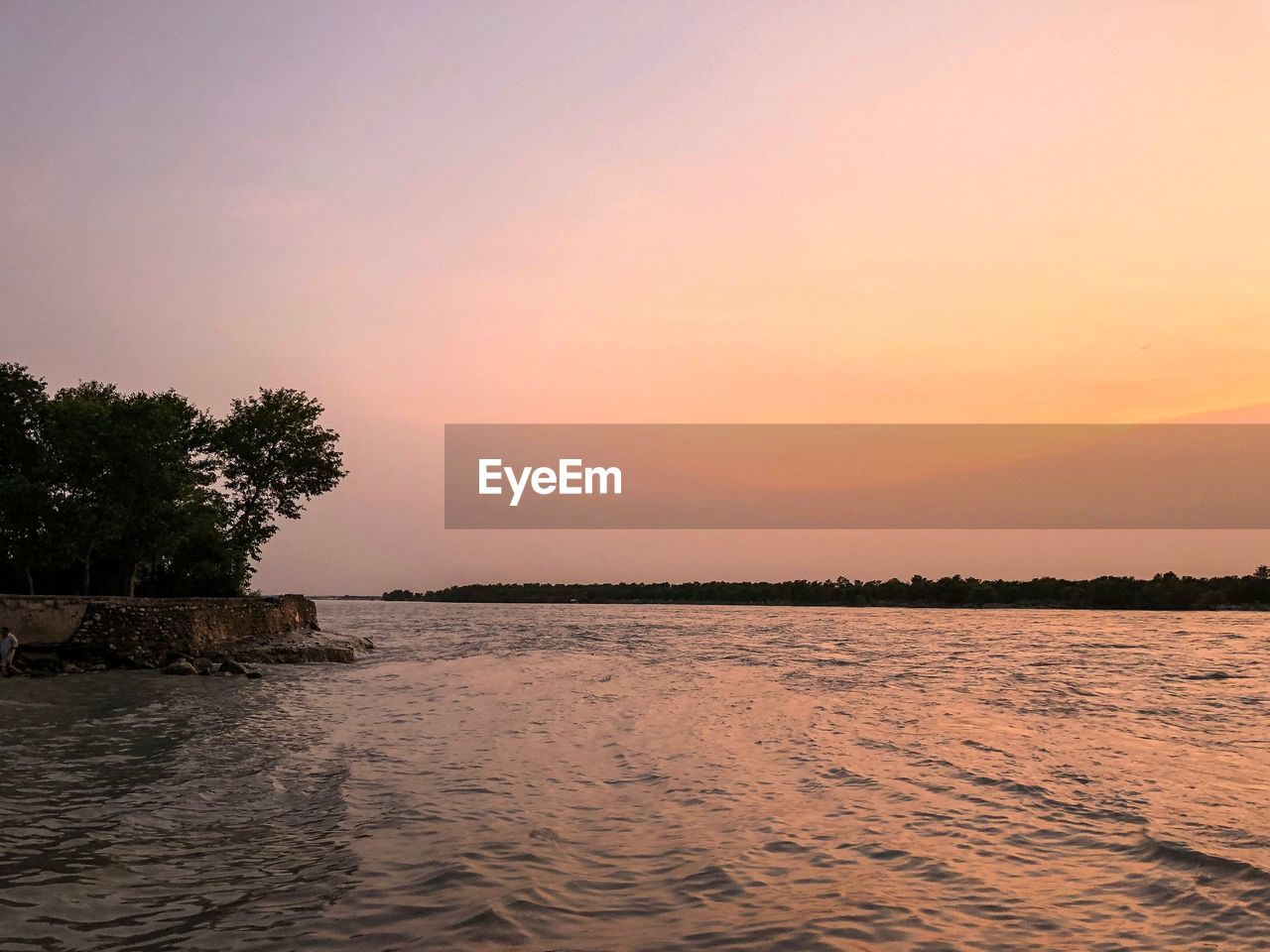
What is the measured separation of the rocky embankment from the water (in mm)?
8153

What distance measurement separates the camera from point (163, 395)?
145 ft

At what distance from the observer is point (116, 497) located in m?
39.8

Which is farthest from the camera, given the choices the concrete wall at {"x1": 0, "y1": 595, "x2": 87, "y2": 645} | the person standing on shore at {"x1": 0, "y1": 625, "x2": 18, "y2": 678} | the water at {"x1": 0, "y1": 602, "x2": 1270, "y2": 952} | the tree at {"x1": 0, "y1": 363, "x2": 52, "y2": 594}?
the tree at {"x1": 0, "y1": 363, "x2": 52, "y2": 594}

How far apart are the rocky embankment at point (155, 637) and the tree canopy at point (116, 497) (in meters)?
5.42

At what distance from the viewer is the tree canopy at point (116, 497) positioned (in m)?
39.0

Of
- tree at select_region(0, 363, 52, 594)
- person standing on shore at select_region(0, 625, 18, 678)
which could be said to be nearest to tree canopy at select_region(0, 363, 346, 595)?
tree at select_region(0, 363, 52, 594)

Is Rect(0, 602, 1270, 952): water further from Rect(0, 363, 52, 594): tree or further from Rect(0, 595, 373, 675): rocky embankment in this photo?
Rect(0, 363, 52, 594): tree

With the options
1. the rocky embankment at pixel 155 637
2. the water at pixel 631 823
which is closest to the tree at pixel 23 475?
the rocky embankment at pixel 155 637

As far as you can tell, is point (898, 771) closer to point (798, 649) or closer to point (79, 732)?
point (79, 732)

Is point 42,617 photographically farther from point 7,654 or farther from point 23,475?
point 23,475

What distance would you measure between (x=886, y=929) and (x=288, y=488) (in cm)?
4943

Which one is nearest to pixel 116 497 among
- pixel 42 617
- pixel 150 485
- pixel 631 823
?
pixel 150 485

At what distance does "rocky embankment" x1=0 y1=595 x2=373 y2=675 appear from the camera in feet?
104

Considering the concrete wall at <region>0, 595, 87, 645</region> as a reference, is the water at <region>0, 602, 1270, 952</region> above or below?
below
